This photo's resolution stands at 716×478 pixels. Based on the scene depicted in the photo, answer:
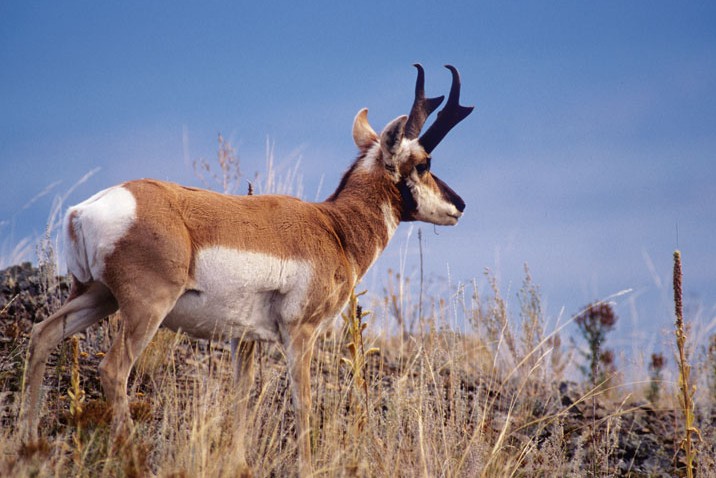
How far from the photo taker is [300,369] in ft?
19.2

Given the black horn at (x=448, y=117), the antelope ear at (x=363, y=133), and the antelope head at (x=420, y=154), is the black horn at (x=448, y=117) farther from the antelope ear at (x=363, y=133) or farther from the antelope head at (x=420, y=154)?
the antelope ear at (x=363, y=133)

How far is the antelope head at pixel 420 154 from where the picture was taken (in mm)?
6797

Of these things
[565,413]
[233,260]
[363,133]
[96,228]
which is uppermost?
[363,133]

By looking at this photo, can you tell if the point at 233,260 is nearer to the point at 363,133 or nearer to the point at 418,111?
the point at 363,133

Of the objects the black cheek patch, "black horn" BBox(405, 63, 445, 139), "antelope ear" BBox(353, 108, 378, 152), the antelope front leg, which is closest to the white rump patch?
the antelope front leg

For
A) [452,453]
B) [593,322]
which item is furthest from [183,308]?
[593,322]

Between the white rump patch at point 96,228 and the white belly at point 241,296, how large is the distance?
0.59 m

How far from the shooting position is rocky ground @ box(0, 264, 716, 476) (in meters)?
7.00

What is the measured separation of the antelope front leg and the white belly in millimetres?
121

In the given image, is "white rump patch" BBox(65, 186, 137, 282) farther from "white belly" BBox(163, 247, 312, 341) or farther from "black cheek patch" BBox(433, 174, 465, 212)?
"black cheek patch" BBox(433, 174, 465, 212)

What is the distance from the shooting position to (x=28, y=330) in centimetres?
836

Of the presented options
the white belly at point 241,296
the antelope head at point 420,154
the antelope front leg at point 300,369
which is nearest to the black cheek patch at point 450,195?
the antelope head at point 420,154

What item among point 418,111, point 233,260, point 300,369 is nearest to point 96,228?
point 233,260

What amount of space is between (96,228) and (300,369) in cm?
186
